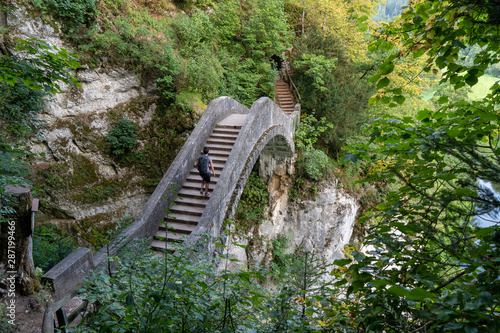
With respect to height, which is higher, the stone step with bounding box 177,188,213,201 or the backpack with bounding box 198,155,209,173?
the backpack with bounding box 198,155,209,173

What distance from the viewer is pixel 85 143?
332 inches

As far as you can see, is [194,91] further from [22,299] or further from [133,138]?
[22,299]

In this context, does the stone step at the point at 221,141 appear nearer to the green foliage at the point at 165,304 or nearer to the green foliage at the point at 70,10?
the green foliage at the point at 70,10

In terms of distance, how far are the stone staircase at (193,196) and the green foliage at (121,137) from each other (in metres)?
2.67

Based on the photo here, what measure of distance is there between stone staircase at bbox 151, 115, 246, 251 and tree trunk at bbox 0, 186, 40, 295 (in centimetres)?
212

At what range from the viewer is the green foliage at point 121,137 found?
8672mm

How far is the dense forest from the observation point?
5.87 feet

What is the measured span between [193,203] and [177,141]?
3.61 meters

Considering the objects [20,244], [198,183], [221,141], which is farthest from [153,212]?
[221,141]

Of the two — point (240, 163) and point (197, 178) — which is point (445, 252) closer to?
point (240, 163)

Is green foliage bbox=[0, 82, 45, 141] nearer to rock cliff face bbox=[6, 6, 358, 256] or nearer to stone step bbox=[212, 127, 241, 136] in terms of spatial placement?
rock cliff face bbox=[6, 6, 358, 256]

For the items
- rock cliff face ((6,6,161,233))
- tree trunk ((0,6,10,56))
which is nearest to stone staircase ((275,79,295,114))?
rock cliff face ((6,6,161,233))

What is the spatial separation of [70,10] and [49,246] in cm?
686

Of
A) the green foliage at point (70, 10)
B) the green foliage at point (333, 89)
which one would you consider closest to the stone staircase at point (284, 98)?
the green foliage at point (333, 89)
